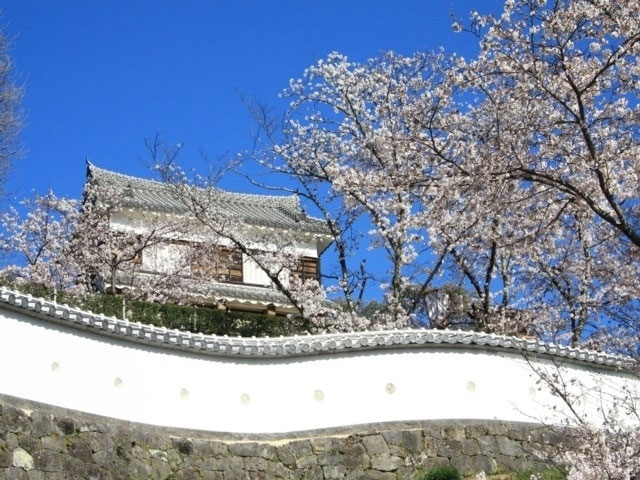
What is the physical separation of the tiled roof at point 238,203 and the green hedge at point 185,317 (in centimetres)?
696

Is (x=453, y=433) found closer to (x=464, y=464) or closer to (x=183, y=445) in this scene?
(x=464, y=464)

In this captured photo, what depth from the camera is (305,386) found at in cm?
1574

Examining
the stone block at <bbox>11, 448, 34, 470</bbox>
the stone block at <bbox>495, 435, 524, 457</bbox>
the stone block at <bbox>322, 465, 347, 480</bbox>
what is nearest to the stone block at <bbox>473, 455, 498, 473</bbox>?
the stone block at <bbox>495, 435, 524, 457</bbox>

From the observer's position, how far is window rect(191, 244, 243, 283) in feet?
85.1

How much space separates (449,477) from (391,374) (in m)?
2.25

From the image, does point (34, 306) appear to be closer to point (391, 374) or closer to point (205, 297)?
point (391, 374)

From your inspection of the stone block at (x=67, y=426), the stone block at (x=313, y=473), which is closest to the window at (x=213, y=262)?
the stone block at (x=313, y=473)

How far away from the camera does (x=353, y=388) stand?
15727mm

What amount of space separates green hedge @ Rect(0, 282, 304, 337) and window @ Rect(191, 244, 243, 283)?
3.81m

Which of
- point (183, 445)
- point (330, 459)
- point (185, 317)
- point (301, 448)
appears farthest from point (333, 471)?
point (185, 317)

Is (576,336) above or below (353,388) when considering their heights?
above

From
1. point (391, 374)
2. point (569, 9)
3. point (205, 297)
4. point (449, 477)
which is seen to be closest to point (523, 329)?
point (391, 374)

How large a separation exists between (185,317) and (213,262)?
17.7 ft

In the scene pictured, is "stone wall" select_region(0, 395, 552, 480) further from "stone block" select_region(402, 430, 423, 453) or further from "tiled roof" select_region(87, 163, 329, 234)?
"tiled roof" select_region(87, 163, 329, 234)
